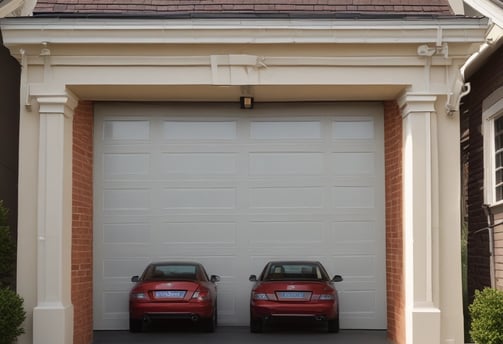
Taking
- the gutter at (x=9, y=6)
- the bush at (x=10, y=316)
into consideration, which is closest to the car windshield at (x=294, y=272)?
the bush at (x=10, y=316)

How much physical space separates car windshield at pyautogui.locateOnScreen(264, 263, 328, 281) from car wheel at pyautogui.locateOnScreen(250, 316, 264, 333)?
25.4 inches

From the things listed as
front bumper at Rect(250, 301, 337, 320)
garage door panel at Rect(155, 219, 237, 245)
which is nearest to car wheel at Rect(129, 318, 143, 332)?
garage door panel at Rect(155, 219, 237, 245)

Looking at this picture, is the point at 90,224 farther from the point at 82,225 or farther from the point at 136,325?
the point at 136,325

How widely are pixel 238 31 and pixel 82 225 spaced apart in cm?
388

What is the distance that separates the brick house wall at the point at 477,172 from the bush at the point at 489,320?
6.43ft

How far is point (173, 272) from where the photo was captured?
13.8m

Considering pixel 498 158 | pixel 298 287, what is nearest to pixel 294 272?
pixel 298 287

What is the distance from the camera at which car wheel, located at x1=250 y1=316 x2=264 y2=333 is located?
44.7 ft

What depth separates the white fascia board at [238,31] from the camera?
11.6 metres

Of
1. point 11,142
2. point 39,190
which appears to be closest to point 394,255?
point 39,190

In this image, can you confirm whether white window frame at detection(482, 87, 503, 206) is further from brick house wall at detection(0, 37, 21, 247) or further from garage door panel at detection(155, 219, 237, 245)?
brick house wall at detection(0, 37, 21, 247)

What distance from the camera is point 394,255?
1320 centimetres

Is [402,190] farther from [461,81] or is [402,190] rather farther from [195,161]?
[195,161]

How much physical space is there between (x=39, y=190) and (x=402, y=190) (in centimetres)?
508
